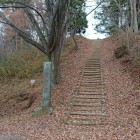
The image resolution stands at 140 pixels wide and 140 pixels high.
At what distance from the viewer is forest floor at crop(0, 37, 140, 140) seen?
8.77 metres

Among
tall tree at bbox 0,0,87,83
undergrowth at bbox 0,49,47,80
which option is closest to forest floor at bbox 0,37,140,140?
tall tree at bbox 0,0,87,83

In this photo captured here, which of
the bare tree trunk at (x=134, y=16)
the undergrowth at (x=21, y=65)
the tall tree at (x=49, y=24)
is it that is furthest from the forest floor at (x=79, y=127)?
the bare tree trunk at (x=134, y=16)

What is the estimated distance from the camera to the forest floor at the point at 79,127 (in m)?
8.77

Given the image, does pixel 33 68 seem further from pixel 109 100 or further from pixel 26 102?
pixel 109 100

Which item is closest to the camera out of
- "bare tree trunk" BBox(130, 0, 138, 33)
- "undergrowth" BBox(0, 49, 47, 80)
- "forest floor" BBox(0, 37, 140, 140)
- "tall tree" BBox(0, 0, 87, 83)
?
"forest floor" BBox(0, 37, 140, 140)

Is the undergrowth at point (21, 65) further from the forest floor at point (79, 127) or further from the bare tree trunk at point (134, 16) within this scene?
the bare tree trunk at point (134, 16)

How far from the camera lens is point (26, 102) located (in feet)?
47.3

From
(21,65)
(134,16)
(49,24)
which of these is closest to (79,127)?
(49,24)

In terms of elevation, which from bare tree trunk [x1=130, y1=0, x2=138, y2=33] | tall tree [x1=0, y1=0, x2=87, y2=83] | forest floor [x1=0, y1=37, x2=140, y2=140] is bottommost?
forest floor [x1=0, y1=37, x2=140, y2=140]

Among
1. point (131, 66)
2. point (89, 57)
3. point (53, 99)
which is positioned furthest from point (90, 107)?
point (89, 57)

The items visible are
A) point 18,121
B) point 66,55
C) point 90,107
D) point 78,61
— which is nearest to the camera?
point 18,121

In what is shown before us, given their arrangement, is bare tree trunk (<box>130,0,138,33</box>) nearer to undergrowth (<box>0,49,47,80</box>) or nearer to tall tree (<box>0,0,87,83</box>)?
undergrowth (<box>0,49,47,80</box>)

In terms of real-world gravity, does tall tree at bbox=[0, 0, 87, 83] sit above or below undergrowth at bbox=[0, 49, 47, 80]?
above

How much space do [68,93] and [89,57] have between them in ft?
28.1
